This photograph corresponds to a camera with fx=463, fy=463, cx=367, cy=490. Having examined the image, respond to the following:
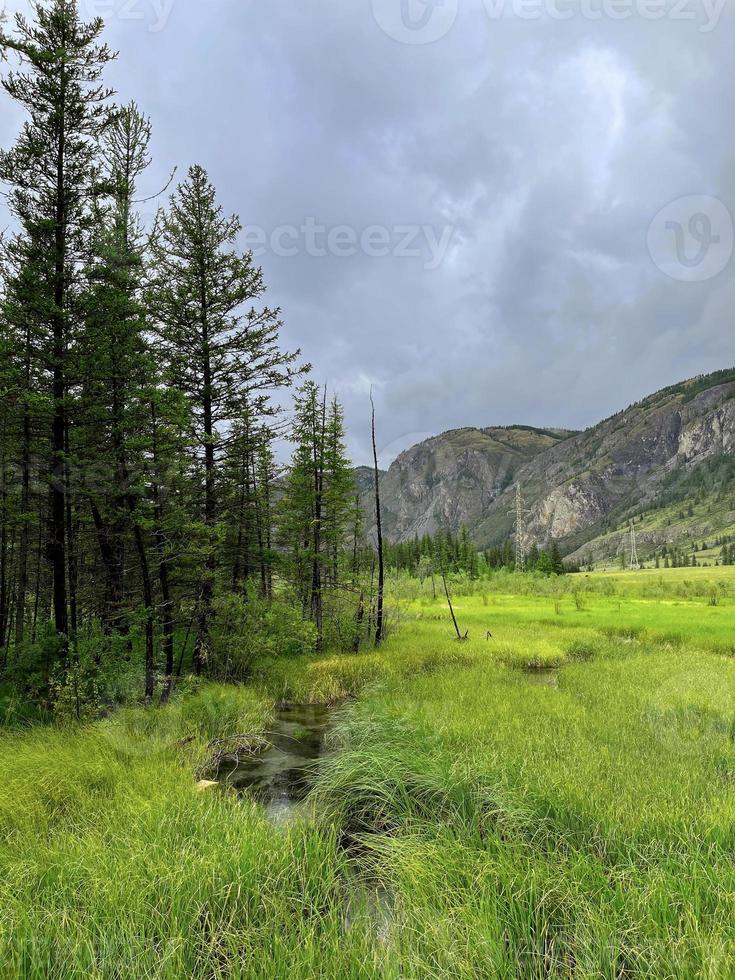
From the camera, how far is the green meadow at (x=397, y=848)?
3.45 meters

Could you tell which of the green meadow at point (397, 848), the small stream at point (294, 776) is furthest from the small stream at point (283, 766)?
the green meadow at point (397, 848)

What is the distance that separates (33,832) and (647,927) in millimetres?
6335

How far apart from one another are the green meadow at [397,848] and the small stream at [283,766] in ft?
1.75

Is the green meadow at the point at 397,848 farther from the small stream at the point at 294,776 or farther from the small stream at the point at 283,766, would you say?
the small stream at the point at 283,766

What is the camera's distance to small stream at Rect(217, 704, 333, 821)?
24.7 ft

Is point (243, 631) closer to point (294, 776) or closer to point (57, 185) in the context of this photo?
point (294, 776)

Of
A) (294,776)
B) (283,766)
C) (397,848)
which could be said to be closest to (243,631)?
(283,766)

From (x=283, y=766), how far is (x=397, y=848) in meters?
4.85

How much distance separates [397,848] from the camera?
4.81 m

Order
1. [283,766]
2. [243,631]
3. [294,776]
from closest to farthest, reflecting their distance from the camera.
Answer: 1. [294,776]
2. [283,766]
3. [243,631]

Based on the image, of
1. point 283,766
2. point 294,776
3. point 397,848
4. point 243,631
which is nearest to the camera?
point 397,848

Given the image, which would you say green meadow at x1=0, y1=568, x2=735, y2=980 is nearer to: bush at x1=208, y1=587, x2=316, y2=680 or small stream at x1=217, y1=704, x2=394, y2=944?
small stream at x1=217, y1=704, x2=394, y2=944

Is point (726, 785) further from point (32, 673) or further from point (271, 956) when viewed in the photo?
point (32, 673)

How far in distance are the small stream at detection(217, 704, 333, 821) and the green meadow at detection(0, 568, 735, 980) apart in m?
0.53
